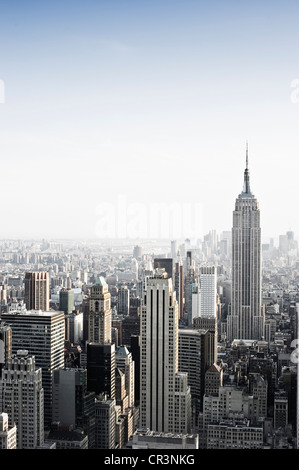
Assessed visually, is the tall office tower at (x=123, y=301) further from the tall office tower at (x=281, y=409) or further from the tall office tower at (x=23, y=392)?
the tall office tower at (x=281, y=409)

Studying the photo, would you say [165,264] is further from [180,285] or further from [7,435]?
[7,435]

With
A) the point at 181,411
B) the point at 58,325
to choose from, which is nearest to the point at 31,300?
the point at 58,325

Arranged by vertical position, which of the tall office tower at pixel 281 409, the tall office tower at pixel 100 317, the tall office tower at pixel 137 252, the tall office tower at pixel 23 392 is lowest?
the tall office tower at pixel 281 409

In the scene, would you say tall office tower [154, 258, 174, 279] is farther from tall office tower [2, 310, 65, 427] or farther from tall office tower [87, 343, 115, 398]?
tall office tower [2, 310, 65, 427]

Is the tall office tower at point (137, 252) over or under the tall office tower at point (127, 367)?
over

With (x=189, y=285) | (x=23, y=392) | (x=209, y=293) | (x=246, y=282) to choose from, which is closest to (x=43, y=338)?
(x=23, y=392)

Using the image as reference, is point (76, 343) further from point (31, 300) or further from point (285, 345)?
point (285, 345)

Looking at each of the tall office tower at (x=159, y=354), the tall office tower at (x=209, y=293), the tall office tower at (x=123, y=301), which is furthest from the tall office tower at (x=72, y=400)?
the tall office tower at (x=209, y=293)
